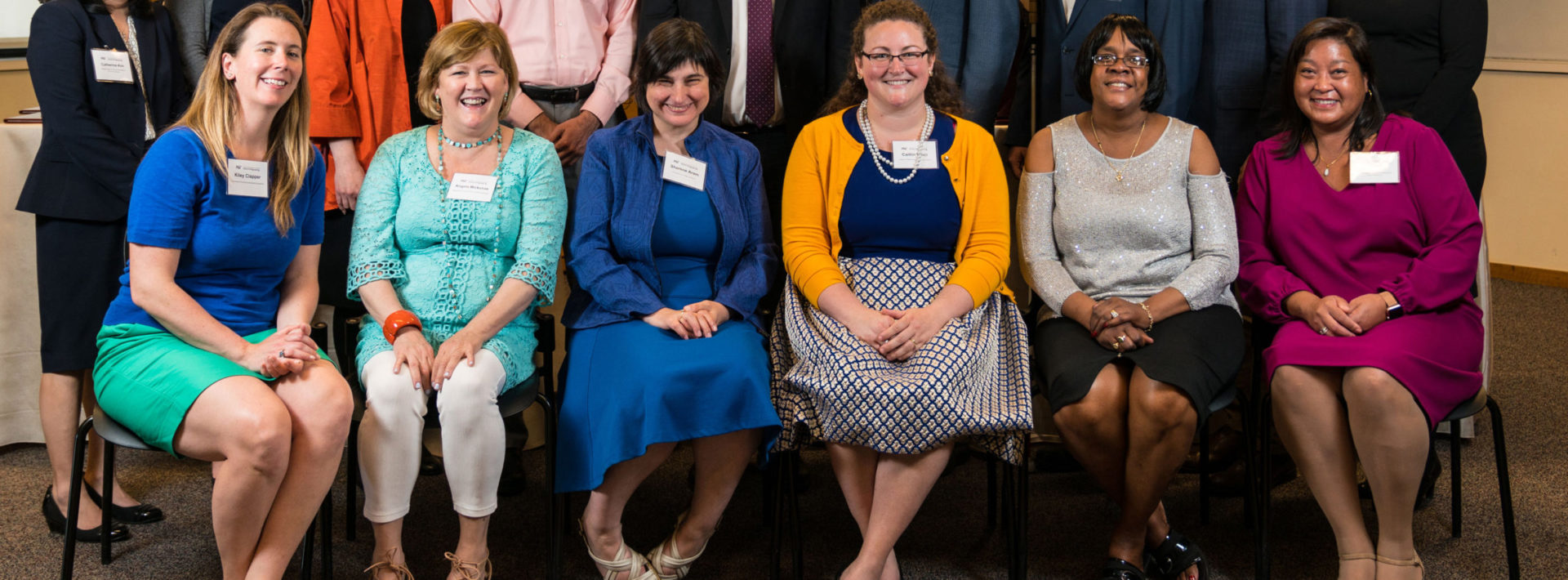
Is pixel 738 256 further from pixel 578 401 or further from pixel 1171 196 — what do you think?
pixel 1171 196

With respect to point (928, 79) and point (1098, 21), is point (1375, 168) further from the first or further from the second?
point (928, 79)

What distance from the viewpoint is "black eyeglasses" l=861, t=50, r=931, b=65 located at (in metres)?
2.74

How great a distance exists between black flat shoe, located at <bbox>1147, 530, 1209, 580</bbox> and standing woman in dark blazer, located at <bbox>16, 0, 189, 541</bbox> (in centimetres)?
268

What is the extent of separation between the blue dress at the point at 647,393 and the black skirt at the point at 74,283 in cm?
131

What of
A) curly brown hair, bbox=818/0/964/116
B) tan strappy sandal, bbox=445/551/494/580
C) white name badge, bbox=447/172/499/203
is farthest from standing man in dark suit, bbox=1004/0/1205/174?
tan strappy sandal, bbox=445/551/494/580

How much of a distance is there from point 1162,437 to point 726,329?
106cm

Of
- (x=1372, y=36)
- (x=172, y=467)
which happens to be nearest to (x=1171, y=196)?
(x=1372, y=36)

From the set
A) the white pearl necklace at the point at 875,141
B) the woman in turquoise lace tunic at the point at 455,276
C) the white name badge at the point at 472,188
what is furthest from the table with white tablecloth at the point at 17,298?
the white pearl necklace at the point at 875,141

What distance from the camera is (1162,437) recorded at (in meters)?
2.56

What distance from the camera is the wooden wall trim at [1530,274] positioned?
19.1ft

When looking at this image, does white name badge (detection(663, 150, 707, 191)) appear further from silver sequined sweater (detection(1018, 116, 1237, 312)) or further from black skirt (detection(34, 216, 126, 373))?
black skirt (detection(34, 216, 126, 373))

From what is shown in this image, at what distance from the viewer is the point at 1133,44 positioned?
9.30 ft

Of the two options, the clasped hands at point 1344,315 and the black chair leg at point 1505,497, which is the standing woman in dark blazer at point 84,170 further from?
the black chair leg at point 1505,497

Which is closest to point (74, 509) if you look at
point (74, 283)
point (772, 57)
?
point (74, 283)
